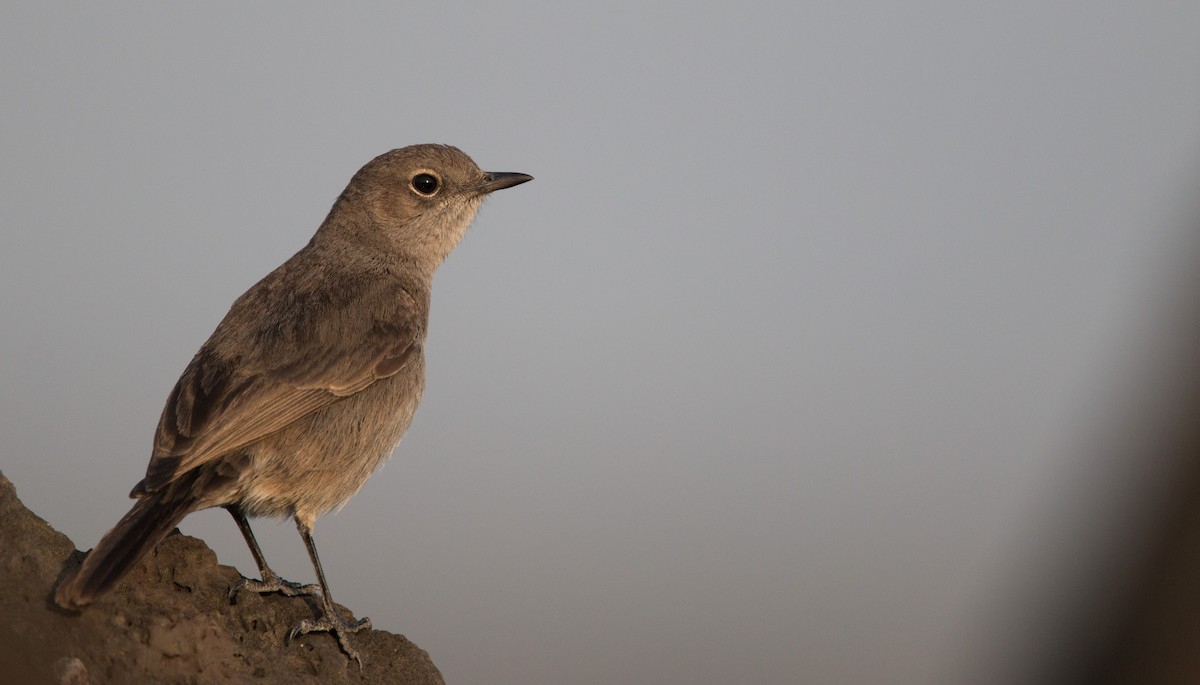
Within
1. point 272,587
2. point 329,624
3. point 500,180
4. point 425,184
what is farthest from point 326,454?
point 500,180

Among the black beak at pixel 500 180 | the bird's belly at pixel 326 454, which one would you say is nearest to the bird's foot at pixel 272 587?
the bird's belly at pixel 326 454

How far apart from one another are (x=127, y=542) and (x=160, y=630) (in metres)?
0.40

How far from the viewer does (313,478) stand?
19.6 feet

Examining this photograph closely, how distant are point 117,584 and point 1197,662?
7.70 metres

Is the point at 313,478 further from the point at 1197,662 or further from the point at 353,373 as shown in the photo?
the point at 1197,662

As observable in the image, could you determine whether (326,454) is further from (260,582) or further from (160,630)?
(160,630)

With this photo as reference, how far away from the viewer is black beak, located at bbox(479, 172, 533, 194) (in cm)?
780

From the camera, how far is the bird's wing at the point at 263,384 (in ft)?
17.9

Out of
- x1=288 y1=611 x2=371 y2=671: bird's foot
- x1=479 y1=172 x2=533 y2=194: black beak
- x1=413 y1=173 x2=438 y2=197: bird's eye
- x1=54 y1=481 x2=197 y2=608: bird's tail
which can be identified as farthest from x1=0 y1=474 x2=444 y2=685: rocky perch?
x1=479 y1=172 x2=533 y2=194: black beak

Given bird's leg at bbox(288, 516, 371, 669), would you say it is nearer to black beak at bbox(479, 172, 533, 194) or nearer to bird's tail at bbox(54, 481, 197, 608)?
bird's tail at bbox(54, 481, 197, 608)

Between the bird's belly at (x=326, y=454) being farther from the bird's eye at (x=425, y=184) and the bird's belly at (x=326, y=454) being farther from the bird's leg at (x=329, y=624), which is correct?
the bird's eye at (x=425, y=184)

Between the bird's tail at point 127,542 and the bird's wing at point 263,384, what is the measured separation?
0.09 meters

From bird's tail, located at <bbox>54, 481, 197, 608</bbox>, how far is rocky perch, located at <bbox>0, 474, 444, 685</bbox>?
185mm

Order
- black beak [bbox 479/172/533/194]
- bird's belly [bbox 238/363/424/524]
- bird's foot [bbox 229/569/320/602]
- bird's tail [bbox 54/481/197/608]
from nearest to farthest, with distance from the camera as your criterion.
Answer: bird's tail [bbox 54/481/197/608] → bird's foot [bbox 229/569/320/602] → bird's belly [bbox 238/363/424/524] → black beak [bbox 479/172/533/194]
